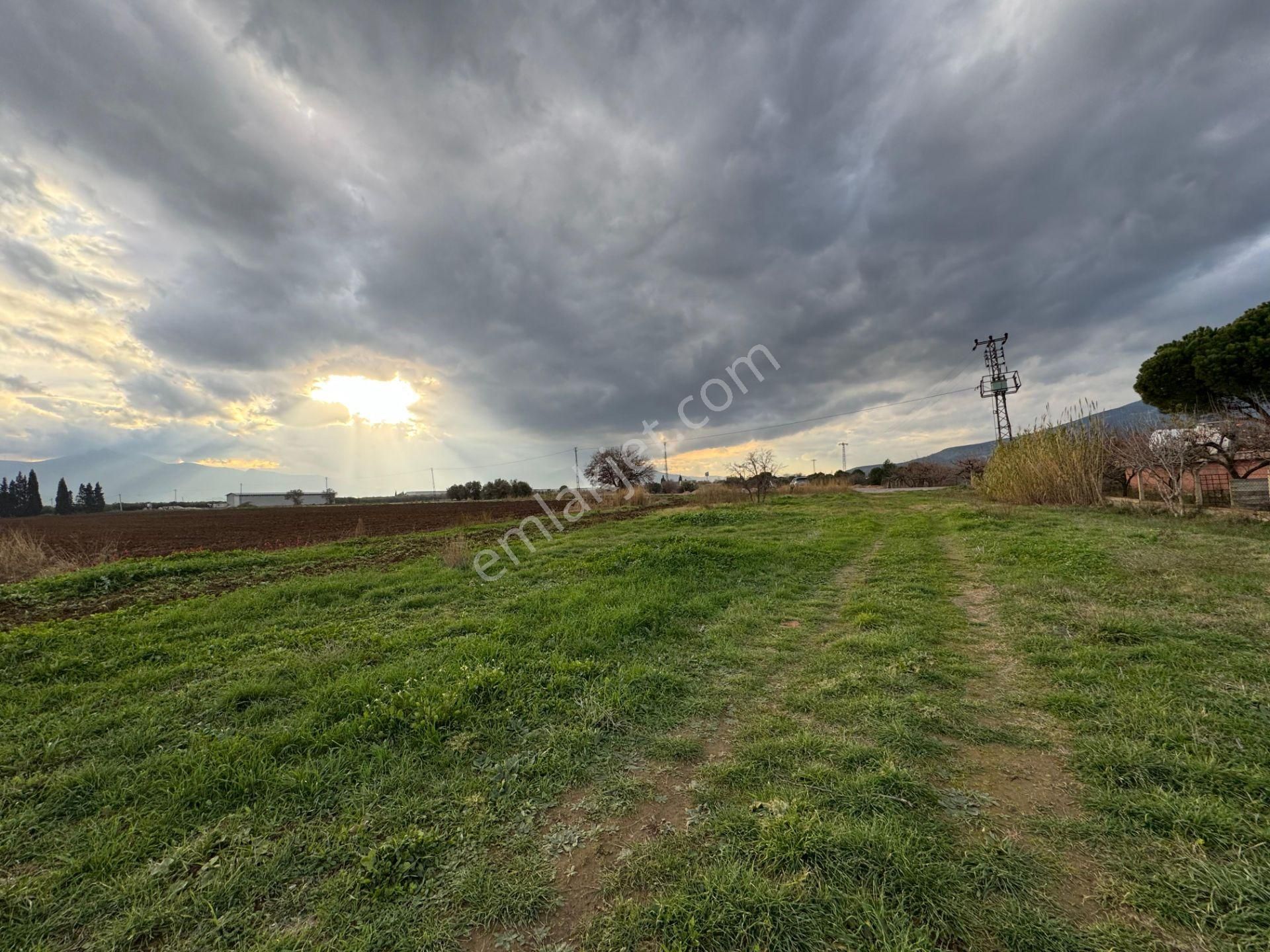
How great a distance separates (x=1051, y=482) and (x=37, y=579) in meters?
29.9

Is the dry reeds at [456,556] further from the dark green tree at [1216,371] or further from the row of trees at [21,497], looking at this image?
the row of trees at [21,497]

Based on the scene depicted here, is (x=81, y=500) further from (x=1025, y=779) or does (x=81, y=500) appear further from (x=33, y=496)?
(x=1025, y=779)

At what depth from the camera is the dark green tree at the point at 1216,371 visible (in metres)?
18.8

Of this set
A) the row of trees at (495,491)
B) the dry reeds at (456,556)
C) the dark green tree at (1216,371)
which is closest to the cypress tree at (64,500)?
the row of trees at (495,491)

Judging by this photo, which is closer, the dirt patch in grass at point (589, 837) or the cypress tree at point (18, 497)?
the dirt patch in grass at point (589, 837)

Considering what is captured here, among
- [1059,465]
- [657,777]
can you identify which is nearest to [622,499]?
[1059,465]

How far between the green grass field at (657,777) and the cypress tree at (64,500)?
377ft

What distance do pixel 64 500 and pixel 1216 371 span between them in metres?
136

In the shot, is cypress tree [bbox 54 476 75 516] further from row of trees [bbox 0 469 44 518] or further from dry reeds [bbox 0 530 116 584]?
dry reeds [bbox 0 530 116 584]

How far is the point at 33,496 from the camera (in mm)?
78688

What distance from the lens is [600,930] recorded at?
6.43 feet

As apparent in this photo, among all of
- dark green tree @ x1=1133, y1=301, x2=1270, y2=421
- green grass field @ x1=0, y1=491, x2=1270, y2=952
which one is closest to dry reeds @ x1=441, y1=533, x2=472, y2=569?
green grass field @ x1=0, y1=491, x2=1270, y2=952

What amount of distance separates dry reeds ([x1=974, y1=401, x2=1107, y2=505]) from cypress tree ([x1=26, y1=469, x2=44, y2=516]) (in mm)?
127011

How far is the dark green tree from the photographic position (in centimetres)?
1875
